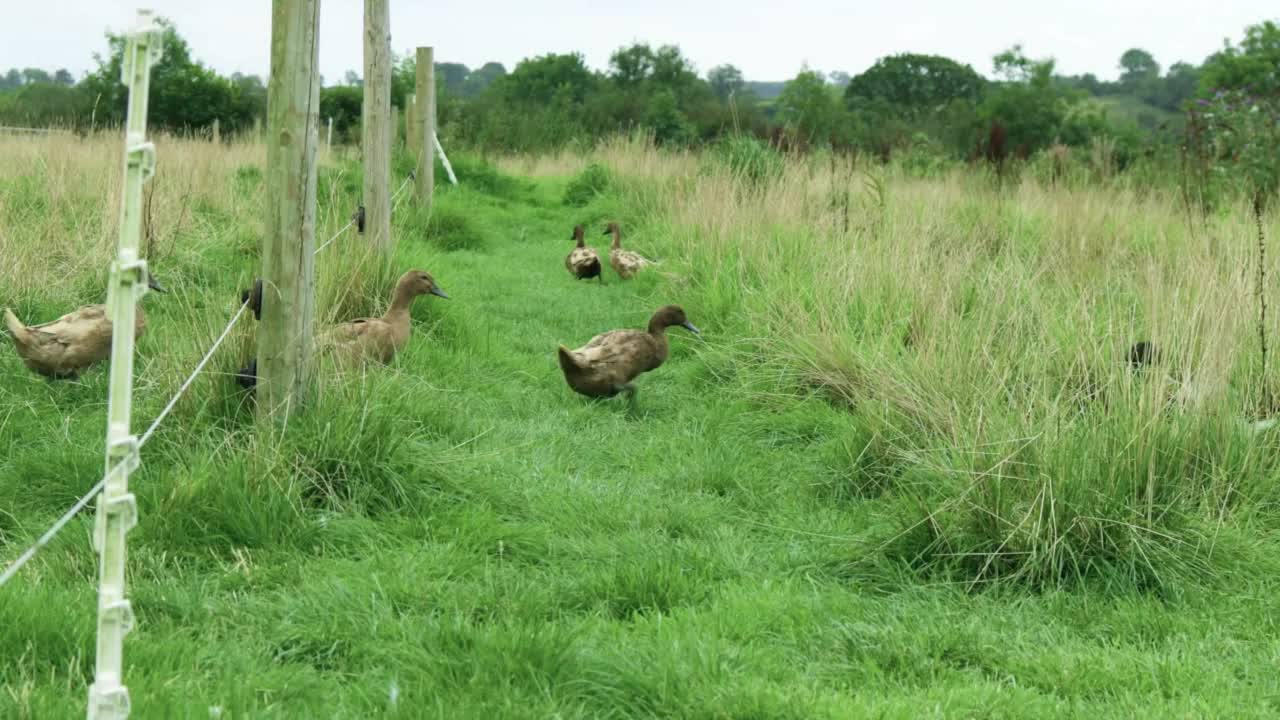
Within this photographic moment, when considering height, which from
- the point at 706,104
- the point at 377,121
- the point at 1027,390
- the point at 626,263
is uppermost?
the point at 706,104

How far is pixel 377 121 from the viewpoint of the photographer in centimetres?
904

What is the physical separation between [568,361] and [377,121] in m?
3.83

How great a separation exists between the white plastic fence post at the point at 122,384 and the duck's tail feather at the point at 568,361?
414 centimetres

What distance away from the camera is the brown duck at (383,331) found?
5.68m

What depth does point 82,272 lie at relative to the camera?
7.64 metres

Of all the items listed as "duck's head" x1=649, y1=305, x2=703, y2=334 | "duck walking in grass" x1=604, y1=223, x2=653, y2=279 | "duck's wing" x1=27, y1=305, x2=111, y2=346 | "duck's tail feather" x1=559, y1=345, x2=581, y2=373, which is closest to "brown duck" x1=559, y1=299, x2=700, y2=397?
"duck's tail feather" x1=559, y1=345, x2=581, y2=373

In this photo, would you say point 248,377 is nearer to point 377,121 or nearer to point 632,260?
point 377,121

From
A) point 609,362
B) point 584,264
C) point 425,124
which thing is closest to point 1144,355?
point 609,362

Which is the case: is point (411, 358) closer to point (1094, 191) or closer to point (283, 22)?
point (283, 22)

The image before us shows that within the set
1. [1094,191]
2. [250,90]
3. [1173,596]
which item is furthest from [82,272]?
[250,90]

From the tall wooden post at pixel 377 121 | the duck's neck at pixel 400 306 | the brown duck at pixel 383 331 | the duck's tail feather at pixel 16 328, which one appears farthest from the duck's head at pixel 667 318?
the duck's tail feather at pixel 16 328

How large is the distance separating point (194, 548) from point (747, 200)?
24.8 feet

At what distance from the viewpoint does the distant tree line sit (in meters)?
19.8

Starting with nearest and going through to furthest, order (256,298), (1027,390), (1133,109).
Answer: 1. (256,298)
2. (1027,390)
3. (1133,109)
